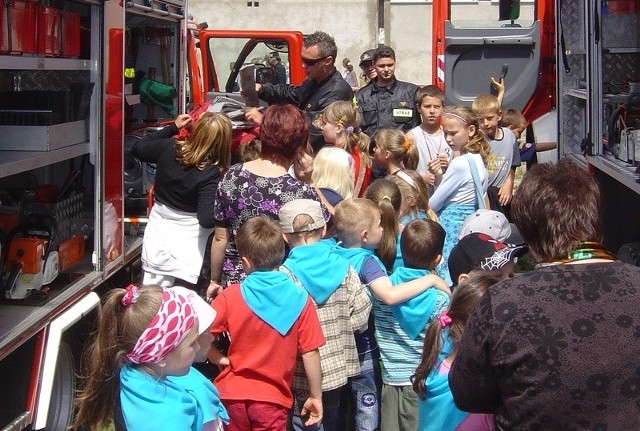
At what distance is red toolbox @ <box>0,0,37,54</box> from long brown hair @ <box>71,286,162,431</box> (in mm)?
1532

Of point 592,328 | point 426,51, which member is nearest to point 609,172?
point 592,328

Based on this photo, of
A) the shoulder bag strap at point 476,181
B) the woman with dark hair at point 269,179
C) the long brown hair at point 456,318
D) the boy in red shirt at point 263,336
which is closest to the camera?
the long brown hair at point 456,318

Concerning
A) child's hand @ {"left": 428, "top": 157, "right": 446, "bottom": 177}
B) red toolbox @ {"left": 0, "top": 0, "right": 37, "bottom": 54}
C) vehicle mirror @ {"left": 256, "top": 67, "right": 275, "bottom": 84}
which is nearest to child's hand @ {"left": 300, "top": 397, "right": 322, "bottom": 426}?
red toolbox @ {"left": 0, "top": 0, "right": 37, "bottom": 54}

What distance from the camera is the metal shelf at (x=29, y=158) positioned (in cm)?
376

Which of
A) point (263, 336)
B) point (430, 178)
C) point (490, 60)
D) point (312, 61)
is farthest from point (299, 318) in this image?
point (490, 60)

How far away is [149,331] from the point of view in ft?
8.87

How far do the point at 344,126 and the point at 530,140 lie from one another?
4.69m

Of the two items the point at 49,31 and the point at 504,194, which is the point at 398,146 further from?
the point at 49,31

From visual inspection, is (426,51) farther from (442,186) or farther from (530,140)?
(442,186)

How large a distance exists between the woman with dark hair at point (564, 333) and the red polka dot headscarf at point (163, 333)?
3.07 feet

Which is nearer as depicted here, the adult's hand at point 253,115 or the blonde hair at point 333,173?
the blonde hair at point 333,173

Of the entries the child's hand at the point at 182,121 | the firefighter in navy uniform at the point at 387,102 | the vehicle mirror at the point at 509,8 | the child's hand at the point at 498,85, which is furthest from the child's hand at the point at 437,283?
the vehicle mirror at the point at 509,8

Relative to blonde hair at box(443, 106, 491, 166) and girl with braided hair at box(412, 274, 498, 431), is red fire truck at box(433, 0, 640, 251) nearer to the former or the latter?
blonde hair at box(443, 106, 491, 166)

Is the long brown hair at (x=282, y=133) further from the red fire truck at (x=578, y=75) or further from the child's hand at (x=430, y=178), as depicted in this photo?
the child's hand at (x=430, y=178)
